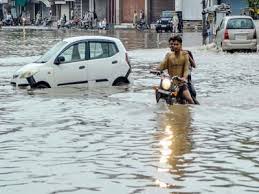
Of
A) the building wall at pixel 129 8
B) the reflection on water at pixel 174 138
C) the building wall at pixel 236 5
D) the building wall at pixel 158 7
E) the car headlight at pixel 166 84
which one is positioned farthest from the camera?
the building wall at pixel 129 8

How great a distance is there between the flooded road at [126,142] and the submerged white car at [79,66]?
350mm

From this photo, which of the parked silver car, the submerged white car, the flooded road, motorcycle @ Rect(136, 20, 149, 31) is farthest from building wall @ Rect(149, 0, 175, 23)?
the submerged white car

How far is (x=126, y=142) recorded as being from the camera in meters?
10.6

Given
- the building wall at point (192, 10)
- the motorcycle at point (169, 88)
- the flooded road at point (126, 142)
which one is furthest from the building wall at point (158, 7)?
the motorcycle at point (169, 88)

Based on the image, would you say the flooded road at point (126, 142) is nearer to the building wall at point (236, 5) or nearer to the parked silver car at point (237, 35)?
the parked silver car at point (237, 35)

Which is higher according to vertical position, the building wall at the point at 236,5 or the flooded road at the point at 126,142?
the building wall at the point at 236,5

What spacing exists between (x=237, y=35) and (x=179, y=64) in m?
18.7

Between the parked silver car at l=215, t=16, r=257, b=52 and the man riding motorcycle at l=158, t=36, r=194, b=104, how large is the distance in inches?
723

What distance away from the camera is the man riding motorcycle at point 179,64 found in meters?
13.5

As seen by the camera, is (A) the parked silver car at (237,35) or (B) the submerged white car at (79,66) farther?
(A) the parked silver car at (237,35)

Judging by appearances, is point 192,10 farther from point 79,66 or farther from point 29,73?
point 29,73

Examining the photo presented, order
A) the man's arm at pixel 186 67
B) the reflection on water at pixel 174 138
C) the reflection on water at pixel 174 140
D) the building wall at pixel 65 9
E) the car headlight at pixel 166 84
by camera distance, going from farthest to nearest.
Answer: the building wall at pixel 65 9 → the man's arm at pixel 186 67 → the car headlight at pixel 166 84 → the reflection on water at pixel 174 138 → the reflection on water at pixel 174 140

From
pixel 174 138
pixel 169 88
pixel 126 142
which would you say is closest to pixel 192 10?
pixel 169 88

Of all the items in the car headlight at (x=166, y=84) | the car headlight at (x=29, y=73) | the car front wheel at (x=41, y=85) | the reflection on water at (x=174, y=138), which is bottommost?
the reflection on water at (x=174, y=138)
